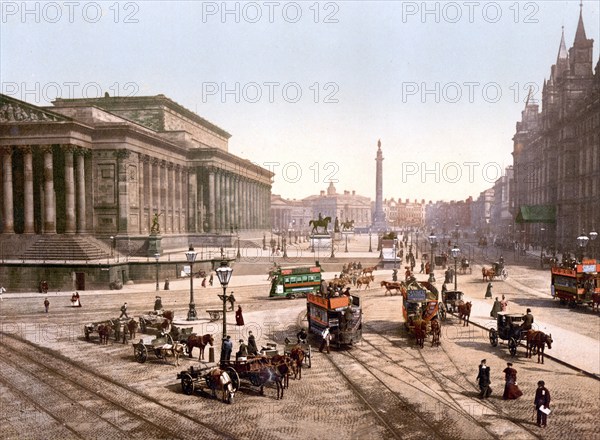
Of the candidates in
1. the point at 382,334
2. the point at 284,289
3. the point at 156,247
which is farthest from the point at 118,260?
the point at 382,334

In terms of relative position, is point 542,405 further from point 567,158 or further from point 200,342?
point 567,158

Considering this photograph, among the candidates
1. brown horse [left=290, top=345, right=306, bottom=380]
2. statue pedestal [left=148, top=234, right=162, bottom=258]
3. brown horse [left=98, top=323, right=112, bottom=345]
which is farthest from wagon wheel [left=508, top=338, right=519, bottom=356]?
statue pedestal [left=148, top=234, right=162, bottom=258]

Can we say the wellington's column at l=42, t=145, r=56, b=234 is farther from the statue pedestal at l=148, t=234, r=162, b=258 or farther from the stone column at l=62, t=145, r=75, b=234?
the statue pedestal at l=148, t=234, r=162, b=258

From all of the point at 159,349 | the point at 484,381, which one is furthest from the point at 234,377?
the point at 484,381

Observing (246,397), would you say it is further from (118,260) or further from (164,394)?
(118,260)

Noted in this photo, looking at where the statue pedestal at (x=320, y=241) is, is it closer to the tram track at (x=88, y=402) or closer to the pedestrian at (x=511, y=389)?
the tram track at (x=88, y=402)

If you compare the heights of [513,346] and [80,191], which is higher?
[80,191]

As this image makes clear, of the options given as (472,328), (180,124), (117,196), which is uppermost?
(180,124)
